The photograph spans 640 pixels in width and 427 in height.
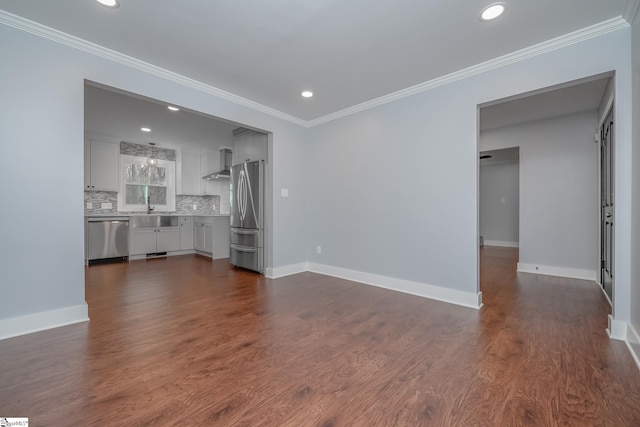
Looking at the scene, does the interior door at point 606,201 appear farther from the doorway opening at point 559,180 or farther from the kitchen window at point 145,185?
the kitchen window at point 145,185

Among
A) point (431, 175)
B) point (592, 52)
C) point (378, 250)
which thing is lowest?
point (378, 250)

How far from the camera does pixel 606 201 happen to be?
3449mm

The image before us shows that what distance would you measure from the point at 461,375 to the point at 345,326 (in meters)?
0.97

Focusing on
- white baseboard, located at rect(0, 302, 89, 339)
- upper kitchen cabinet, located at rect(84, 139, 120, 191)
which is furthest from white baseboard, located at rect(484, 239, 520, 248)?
upper kitchen cabinet, located at rect(84, 139, 120, 191)

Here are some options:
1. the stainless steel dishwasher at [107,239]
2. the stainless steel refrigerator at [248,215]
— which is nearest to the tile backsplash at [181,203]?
the stainless steel dishwasher at [107,239]

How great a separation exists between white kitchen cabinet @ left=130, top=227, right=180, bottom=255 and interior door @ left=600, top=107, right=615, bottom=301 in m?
7.31

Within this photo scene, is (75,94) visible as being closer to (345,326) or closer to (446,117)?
(345,326)

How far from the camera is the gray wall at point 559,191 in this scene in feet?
13.3

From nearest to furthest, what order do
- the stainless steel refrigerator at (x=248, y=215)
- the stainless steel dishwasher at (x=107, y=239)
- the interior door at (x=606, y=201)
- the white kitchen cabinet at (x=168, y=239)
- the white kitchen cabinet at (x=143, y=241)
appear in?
the interior door at (x=606, y=201)
the stainless steel refrigerator at (x=248, y=215)
the stainless steel dishwasher at (x=107, y=239)
the white kitchen cabinet at (x=143, y=241)
the white kitchen cabinet at (x=168, y=239)

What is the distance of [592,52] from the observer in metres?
2.26

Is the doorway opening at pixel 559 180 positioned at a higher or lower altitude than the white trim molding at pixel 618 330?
higher

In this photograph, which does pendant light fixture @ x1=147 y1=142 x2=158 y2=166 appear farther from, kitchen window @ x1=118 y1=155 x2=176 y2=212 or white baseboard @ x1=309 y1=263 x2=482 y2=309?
white baseboard @ x1=309 y1=263 x2=482 y2=309

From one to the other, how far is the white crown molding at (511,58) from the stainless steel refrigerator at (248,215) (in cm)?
186

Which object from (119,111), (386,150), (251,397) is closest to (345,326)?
(251,397)
